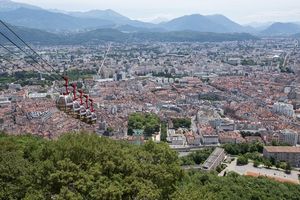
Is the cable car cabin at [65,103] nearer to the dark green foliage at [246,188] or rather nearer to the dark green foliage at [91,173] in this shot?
Answer: the dark green foliage at [91,173]

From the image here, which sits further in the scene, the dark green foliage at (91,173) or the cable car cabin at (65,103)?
the cable car cabin at (65,103)

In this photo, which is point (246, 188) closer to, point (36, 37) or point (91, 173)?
point (91, 173)

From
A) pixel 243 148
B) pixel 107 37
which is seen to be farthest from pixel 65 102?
pixel 107 37

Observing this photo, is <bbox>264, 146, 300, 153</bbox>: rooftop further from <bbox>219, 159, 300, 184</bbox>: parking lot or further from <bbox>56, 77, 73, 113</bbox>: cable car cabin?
<bbox>56, 77, 73, 113</bbox>: cable car cabin

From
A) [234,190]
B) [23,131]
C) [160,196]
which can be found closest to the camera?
[160,196]

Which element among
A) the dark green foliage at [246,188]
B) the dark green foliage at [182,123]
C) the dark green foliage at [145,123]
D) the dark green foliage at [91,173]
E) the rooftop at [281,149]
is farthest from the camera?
the dark green foliage at [182,123]

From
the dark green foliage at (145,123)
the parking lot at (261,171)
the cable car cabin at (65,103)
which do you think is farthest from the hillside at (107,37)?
the cable car cabin at (65,103)

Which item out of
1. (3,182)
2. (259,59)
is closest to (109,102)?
(3,182)

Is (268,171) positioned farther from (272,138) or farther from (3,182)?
(3,182)
